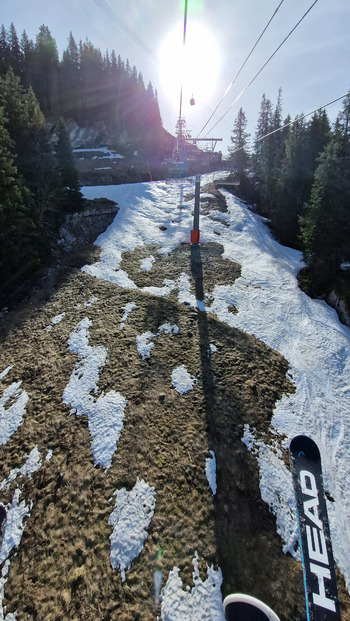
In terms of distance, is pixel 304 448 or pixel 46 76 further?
pixel 46 76

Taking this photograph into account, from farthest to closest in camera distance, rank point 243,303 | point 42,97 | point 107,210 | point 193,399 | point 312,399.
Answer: point 42,97, point 107,210, point 243,303, point 312,399, point 193,399

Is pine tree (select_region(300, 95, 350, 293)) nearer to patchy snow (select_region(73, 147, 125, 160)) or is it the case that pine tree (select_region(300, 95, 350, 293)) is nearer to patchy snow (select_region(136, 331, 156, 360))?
patchy snow (select_region(136, 331, 156, 360))

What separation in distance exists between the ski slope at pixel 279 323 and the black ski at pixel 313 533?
28 centimetres

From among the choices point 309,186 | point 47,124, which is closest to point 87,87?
point 47,124

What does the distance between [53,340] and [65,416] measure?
4155 millimetres

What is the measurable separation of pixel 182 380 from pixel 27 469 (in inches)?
203

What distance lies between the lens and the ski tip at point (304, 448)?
7.14 meters

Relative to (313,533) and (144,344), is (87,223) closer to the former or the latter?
(144,344)

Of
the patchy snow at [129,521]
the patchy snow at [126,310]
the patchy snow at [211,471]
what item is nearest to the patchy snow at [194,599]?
the patchy snow at [129,521]

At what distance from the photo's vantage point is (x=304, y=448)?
7.29 meters

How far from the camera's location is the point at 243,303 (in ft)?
46.7

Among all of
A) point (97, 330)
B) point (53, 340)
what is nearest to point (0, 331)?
point (53, 340)

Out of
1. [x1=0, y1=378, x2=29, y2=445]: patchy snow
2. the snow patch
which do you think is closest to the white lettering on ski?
the snow patch

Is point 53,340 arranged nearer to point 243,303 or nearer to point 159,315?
point 159,315
